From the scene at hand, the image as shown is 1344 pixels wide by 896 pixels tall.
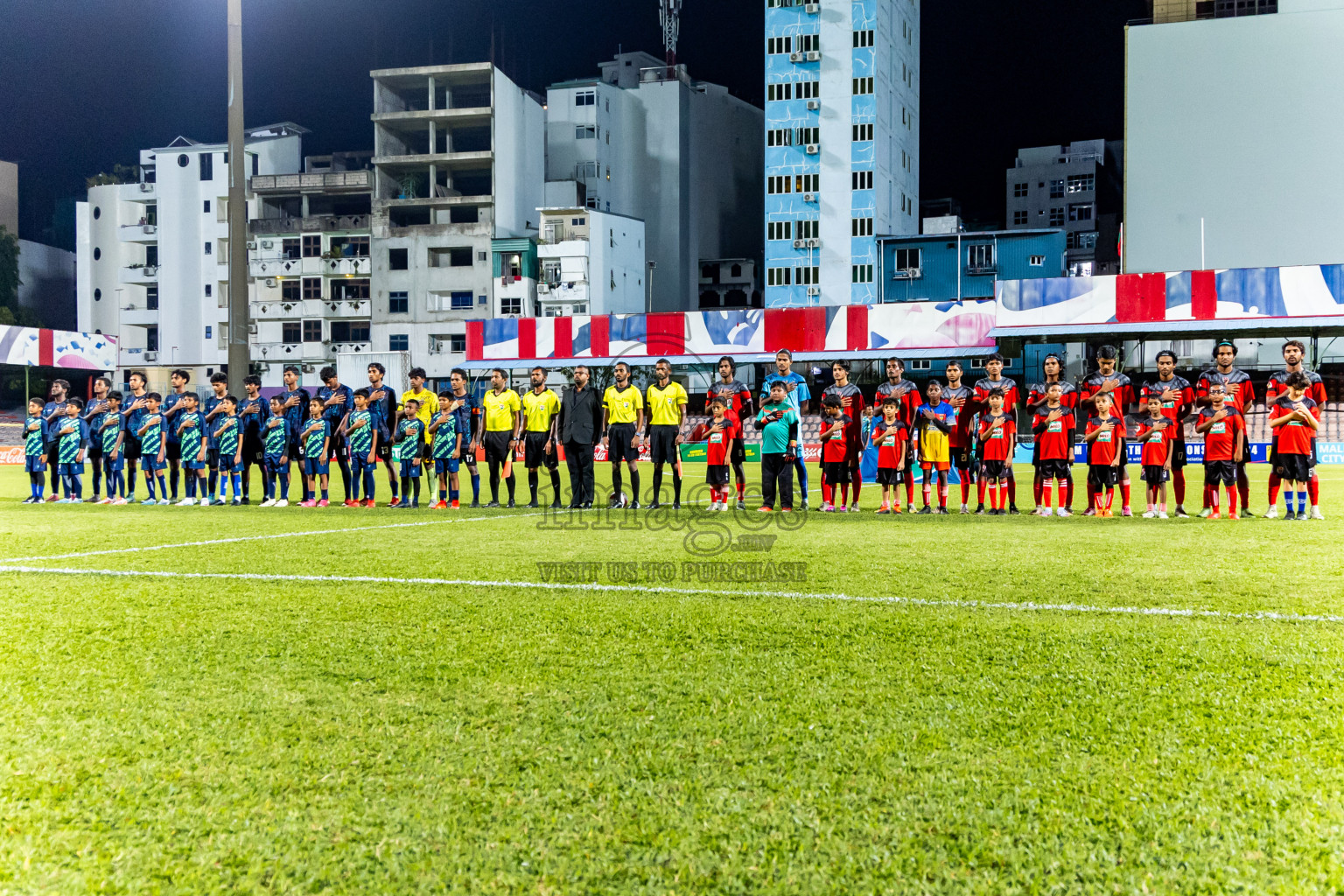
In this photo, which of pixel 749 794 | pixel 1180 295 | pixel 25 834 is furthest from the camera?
pixel 1180 295

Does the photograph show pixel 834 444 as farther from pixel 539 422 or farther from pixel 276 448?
pixel 276 448

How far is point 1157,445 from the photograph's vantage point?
36.8ft

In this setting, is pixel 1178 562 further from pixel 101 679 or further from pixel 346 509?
pixel 346 509

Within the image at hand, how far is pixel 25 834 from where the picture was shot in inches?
102

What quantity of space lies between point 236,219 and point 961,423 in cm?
1219

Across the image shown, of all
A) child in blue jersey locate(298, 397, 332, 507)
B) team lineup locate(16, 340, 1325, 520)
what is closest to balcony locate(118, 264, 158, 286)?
team lineup locate(16, 340, 1325, 520)

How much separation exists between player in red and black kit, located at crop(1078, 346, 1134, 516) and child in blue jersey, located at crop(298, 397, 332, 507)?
935 cm

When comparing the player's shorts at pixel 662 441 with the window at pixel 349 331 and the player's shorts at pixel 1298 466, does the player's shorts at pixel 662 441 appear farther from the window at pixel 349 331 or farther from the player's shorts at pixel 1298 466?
the window at pixel 349 331

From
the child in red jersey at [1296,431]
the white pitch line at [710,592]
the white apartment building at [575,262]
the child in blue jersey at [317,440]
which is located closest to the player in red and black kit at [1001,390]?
the child in red jersey at [1296,431]

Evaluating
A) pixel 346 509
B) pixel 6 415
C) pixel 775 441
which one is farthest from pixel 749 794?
pixel 6 415

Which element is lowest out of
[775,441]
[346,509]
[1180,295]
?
[346,509]

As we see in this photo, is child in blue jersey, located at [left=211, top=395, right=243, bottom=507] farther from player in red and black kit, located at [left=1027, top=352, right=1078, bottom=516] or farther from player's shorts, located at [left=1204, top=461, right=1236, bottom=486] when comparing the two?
player's shorts, located at [left=1204, top=461, right=1236, bottom=486]

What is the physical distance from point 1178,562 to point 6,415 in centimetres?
5459

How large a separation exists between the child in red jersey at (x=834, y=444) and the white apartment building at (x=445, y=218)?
45.0m
